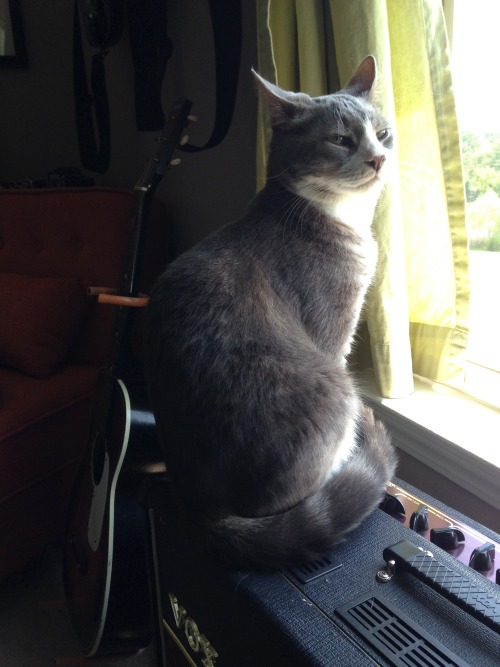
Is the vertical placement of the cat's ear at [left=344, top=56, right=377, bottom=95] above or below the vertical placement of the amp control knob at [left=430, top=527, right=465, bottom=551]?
above

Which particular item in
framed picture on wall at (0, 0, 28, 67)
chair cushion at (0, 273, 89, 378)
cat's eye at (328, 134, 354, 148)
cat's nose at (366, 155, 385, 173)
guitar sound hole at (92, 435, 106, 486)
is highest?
framed picture on wall at (0, 0, 28, 67)

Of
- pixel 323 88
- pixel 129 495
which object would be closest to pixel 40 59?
pixel 323 88

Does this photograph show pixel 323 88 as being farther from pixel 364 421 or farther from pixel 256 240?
pixel 364 421

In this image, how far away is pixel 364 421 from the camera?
824 mm

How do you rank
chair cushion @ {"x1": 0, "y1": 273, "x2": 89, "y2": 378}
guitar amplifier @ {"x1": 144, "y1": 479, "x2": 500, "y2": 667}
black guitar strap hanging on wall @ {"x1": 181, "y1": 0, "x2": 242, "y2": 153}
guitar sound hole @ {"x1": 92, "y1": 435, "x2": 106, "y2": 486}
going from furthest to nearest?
1. chair cushion @ {"x1": 0, "y1": 273, "x2": 89, "y2": 378}
2. black guitar strap hanging on wall @ {"x1": 181, "y1": 0, "x2": 242, "y2": 153}
3. guitar sound hole @ {"x1": 92, "y1": 435, "x2": 106, "y2": 486}
4. guitar amplifier @ {"x1": 144, "y1": 479, "x2": 500, "y2": 667}

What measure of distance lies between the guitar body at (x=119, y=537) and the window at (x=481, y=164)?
648 millimetres

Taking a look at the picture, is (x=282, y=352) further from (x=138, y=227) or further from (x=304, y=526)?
(x=138, y=227)

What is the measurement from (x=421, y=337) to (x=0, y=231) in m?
1.31

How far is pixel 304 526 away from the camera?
26.0 inches

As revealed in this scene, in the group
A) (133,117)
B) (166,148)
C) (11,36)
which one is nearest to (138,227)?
(166,148)

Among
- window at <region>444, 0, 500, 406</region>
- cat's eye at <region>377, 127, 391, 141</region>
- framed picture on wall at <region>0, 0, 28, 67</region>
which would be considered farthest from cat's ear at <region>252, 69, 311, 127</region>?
framed picture on wall at <region>0, 0, 28, 67</region>

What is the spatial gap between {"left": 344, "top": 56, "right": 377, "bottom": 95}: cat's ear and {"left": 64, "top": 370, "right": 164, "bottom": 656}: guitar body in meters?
0.65

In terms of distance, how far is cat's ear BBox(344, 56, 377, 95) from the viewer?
81 cm

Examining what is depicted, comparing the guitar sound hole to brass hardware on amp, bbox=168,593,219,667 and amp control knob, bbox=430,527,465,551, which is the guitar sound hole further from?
amp control knob, bbox=430,527,465,551
